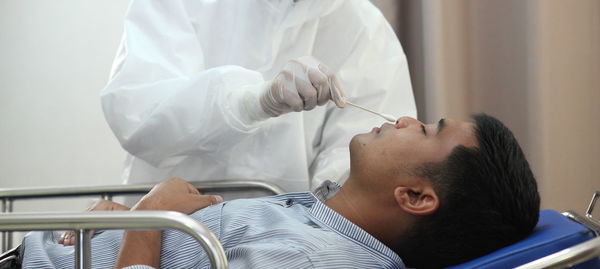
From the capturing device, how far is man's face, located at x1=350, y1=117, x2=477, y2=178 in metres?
1.24

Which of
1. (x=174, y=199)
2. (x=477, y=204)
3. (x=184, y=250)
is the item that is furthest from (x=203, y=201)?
(x=477, y=204)

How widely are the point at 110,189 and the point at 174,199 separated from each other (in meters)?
0.26

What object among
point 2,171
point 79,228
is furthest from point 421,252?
point 2,171

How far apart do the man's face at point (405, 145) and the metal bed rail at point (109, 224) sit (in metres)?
0.47

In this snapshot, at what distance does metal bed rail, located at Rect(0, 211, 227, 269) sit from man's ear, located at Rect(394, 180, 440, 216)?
45cm

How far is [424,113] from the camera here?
230 cm

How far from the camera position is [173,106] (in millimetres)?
1560

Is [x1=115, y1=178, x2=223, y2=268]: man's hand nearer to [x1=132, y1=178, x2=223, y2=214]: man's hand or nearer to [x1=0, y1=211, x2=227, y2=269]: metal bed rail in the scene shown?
[x1=132, y1=178, x2=223, y2=214]: man's hand

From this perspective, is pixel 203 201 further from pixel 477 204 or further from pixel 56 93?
pixel 56 93

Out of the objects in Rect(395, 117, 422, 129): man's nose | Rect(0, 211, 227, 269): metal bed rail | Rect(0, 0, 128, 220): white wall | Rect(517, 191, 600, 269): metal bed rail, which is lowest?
Rect(0, 0, 128, 220): white wall

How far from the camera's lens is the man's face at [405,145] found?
1236 mm

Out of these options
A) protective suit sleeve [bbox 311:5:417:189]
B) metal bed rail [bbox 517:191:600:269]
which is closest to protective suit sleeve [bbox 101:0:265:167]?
protective suit sleeve [bbox 311:5:417:189]

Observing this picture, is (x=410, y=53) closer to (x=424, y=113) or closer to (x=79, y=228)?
(x=424, y=113)

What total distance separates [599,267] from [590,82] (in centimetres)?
101
